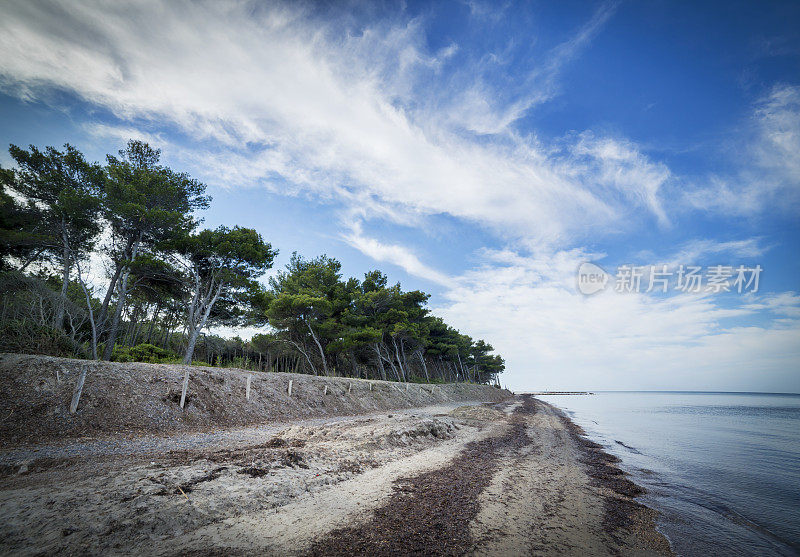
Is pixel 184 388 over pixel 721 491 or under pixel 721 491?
over

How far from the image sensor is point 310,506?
493 cm

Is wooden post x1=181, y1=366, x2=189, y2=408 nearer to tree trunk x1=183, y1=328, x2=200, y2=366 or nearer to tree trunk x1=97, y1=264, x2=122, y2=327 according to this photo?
tree trunk x1=183, y1=328, x2=200, y2=366

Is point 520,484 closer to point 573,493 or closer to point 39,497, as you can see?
point 573,493

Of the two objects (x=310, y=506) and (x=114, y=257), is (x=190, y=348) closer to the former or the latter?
(x=114, y=257)

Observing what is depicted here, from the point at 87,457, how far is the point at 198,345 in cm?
2717

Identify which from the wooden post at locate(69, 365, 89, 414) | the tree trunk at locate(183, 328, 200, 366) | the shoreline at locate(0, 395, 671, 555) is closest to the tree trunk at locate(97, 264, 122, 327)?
the tree trunk at locate(183, 328, 200, 366)

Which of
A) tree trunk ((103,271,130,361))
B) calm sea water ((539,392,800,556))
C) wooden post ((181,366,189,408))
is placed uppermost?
tree trunk ((103,271,130,361))

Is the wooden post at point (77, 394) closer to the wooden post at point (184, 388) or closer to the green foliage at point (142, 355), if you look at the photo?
the wooden post at point (184, 388)

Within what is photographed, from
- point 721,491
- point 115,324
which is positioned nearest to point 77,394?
point 115,324

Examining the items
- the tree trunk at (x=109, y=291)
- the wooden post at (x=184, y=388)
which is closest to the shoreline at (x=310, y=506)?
the wooden post at (x=184, y=388)

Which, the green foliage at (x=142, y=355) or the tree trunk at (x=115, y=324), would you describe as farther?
the green foliage at (x=142, y=355)

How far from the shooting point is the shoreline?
3734 millimetres

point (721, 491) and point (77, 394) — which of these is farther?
point (77, 394)

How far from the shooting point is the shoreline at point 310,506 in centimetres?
373
